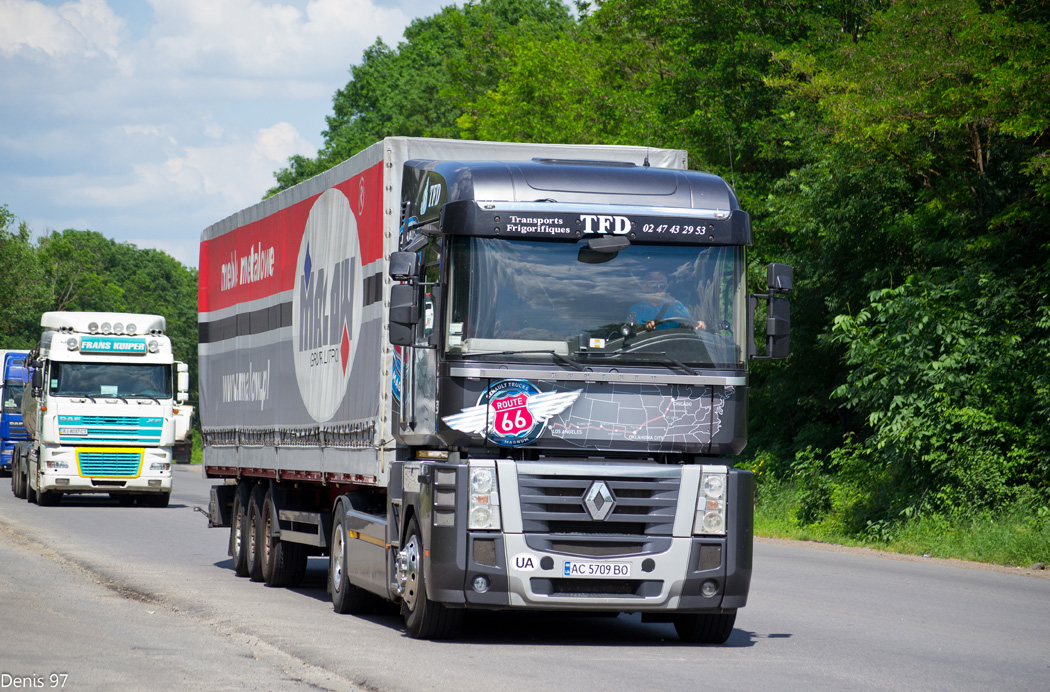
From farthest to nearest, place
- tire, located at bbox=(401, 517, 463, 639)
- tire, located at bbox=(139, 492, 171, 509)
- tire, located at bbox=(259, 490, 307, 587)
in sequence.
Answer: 1. tire, located at bbox=(139, 492, 171, 509)
2. tire, located at bbox=(259, 490, 307, 587)
3. tire, located at bbox=(401, 517, 463, 639)

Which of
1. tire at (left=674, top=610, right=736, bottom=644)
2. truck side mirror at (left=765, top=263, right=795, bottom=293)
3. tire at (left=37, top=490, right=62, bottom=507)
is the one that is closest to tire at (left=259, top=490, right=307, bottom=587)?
tire at (left=674, top=610, right=736, bottom=644)

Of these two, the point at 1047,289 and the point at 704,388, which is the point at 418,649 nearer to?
the point at 704,388

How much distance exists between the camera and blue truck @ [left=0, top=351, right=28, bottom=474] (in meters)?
41.8

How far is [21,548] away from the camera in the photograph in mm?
19000

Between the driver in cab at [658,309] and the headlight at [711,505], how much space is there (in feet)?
3.61

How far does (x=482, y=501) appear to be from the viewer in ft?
32.4

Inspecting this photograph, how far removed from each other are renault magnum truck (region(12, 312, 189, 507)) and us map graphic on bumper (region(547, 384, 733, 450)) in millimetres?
20797

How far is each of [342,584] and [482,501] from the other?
3123 mm

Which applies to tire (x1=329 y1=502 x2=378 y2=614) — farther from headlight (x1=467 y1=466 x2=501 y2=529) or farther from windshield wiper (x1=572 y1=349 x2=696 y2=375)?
windshield wiper (x1=572 y1=349 x2=696 y2=375)

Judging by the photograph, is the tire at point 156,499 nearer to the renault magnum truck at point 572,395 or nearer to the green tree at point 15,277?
the renault magnum truck at point 572,395

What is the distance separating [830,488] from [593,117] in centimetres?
1537

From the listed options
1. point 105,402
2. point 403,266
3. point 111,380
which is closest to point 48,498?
point 105,402

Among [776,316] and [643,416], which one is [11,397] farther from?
[776,316]

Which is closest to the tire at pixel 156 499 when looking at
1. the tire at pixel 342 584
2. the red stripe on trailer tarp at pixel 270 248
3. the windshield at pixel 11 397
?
the windshield at pixel 11 397
